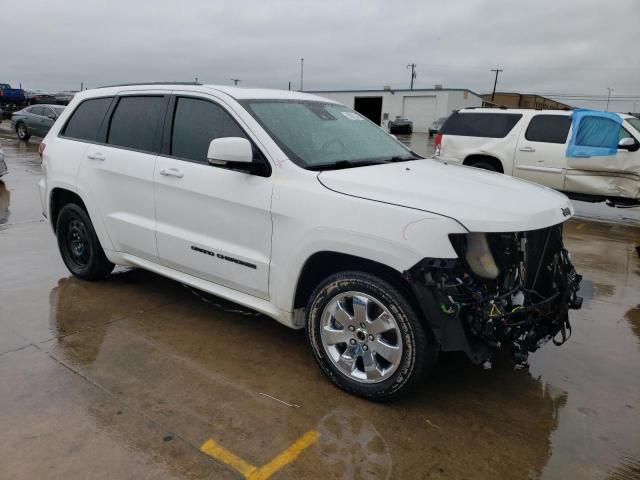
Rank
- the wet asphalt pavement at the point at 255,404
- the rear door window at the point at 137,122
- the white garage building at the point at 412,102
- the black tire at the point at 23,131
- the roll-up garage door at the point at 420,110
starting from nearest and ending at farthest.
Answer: the wet asphalt pavement at the point at 255,404 < the rear door window at the point at 137,122 < the black tire at the point at 23,131 < the white garage building at the point at 412,102 < the roll-up garage door at the point at 420,110

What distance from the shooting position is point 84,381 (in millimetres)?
3297

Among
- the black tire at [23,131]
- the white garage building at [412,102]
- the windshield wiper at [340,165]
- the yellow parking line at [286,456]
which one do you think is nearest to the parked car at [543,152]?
the windshield wiper at [340,165]

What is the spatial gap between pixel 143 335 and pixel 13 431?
1265 millimetres

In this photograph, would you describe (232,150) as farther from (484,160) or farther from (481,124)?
(481,124)

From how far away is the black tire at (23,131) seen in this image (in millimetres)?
20406

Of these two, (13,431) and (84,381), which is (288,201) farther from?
(13,431)

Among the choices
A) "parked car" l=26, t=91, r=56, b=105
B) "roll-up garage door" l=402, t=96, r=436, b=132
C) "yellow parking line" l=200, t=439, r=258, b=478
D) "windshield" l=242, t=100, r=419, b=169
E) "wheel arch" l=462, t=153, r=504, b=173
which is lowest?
"yellow parking line" l=200, t=439, r=258, b=478

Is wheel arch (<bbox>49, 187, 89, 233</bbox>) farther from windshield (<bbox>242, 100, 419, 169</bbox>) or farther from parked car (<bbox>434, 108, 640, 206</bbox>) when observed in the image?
parked car (<bbox>434, 108, 640, 206</bbox>)

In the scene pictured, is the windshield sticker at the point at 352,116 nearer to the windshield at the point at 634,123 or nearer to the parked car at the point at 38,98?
the windshield at the point at 634,123

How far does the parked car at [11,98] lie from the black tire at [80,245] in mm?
38728

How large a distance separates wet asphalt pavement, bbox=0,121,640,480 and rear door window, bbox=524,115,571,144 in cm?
537

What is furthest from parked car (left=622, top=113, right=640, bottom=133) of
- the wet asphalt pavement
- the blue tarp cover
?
the wet asphalt pavement

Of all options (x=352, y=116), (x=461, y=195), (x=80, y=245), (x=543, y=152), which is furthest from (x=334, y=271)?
(x=543, y=152)

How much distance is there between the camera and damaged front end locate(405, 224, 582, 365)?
276 centimetres
